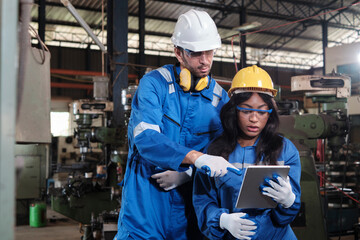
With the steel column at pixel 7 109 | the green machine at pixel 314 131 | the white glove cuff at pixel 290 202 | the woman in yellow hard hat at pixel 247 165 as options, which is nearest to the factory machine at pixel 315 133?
the green machine at pixel 314 131

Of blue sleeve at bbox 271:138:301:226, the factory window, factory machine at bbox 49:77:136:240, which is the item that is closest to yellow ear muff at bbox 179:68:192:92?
blue sleeve at bbox 271:138:301:226

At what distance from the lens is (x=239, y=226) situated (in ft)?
5.30

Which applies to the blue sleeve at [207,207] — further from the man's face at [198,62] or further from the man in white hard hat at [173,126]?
the man's face at [198,62]

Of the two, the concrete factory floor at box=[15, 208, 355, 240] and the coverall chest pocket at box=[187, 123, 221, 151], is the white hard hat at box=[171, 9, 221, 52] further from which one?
the concrete factory floor at box=[15, 208, 355, 240]

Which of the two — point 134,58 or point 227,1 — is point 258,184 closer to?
point 227,1

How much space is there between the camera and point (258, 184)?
1.59 meters

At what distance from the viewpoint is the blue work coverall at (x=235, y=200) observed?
1708 millimetres

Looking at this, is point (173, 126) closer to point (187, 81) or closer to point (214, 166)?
point (187, 81)

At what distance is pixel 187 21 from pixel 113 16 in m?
4.22

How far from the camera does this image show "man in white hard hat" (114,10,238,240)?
1820 mm

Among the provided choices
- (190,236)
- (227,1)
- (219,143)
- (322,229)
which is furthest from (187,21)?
(227,1)

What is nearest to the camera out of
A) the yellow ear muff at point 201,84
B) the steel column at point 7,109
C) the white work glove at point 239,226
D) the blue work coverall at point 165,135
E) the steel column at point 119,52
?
the steel column at point 7,109

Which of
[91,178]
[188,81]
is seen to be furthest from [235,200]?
[91,178]

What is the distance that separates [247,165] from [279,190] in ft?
0.78
